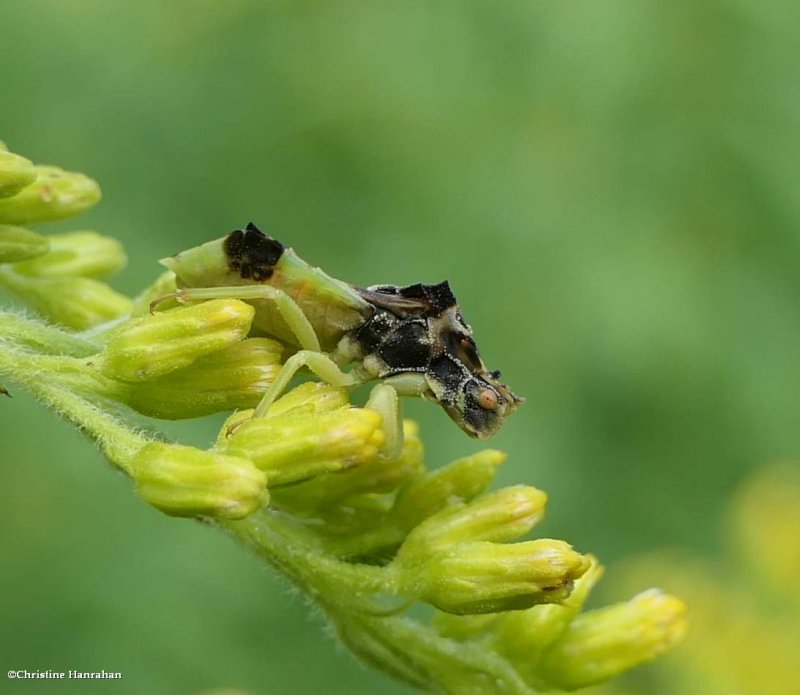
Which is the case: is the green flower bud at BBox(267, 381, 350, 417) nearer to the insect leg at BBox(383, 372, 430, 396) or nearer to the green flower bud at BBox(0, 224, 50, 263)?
the insect leg at BBox(383, 372, 430, 396)

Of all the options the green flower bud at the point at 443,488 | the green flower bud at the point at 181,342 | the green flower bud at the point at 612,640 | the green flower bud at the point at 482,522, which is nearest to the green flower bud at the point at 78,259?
the green flower bud at the point at 181,342

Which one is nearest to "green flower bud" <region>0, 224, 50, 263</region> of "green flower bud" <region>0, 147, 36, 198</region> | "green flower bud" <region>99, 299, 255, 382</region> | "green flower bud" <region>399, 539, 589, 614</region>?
"green flower bud" <region>0, 147, 36, 198</region>

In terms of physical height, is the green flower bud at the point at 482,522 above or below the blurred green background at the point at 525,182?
below

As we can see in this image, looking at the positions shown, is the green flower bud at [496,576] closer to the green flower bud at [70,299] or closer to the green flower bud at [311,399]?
the green flower bud at [311,399]

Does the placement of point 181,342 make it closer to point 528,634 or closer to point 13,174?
point 13,174

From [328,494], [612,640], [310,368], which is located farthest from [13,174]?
[612,640]

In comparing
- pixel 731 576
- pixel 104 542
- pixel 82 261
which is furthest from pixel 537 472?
pixel 82 261
